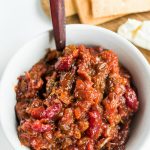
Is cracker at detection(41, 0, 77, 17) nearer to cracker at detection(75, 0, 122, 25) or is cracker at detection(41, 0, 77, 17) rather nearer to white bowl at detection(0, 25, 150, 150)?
cracker at detection(75, 0, 122, 25)

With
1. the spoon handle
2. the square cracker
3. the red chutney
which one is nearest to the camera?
the red chutney

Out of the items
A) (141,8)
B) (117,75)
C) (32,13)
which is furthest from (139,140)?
(32,13)

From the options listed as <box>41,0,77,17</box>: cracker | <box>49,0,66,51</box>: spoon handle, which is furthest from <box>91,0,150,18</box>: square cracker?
<box>49,0,66,51</box>: spoon handle

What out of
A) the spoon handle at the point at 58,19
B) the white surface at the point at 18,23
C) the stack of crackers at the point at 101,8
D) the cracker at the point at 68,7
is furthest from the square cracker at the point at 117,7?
the spoon handle at the point at 58,19

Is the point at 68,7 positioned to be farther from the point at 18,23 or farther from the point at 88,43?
the point at 88,43

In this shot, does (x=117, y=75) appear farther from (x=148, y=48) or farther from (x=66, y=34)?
(x=148, y=48)

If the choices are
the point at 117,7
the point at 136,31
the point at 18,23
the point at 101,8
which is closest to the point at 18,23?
the point at 18,23
